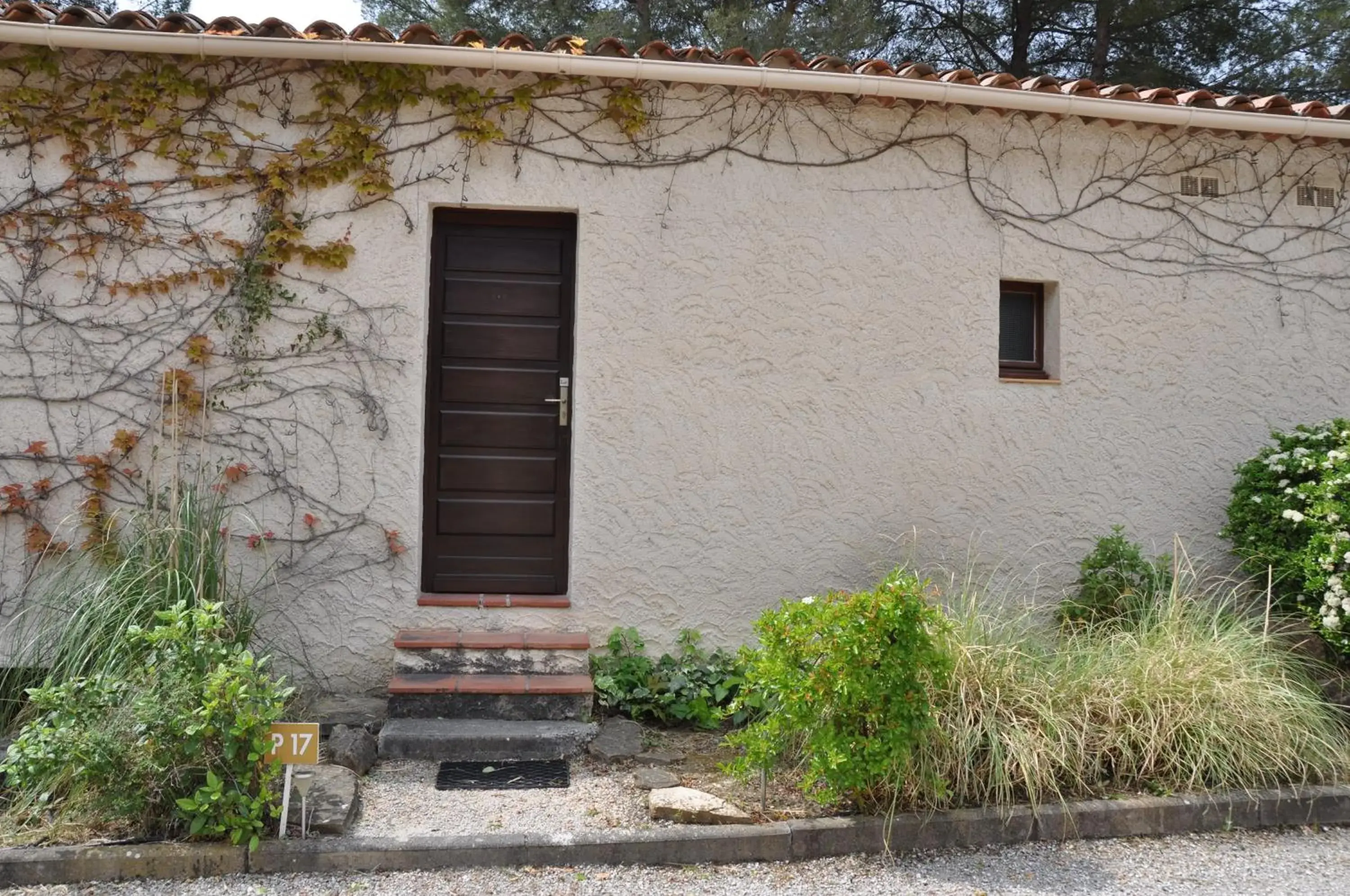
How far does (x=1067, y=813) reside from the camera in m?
3.83

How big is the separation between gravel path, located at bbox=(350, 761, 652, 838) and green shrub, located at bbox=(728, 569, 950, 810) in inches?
22.2

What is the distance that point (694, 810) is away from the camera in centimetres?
372

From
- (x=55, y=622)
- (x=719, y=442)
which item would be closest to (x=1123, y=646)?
(x=719, y=442)

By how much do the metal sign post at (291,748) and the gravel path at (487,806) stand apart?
308 millimetres

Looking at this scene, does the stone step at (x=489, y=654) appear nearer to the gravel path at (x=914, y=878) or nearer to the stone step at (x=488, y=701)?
the stone step at (x=488, y=701)

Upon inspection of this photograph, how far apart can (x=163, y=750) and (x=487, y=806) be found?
118 centimetres

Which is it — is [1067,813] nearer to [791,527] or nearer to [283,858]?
[791,527]

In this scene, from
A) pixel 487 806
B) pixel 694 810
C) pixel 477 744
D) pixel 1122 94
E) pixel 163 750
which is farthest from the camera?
pixel 1122 94

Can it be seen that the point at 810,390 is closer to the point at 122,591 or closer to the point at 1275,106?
the point at 1275,106

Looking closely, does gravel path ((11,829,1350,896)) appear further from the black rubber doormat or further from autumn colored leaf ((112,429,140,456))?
autumn colored leaf ((112,429,140,456))

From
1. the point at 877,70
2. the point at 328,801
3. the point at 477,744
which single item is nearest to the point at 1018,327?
the point at 877,70

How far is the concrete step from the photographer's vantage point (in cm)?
445

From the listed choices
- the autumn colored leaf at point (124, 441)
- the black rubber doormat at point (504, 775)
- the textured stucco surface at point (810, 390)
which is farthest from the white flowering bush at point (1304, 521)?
the autumn colored leaf at point (124, 441)

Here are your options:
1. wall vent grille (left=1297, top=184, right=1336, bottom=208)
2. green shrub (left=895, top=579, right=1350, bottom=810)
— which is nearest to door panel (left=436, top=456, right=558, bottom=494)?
green shrub (left=895, top=579, right=1350, bottom=810)
